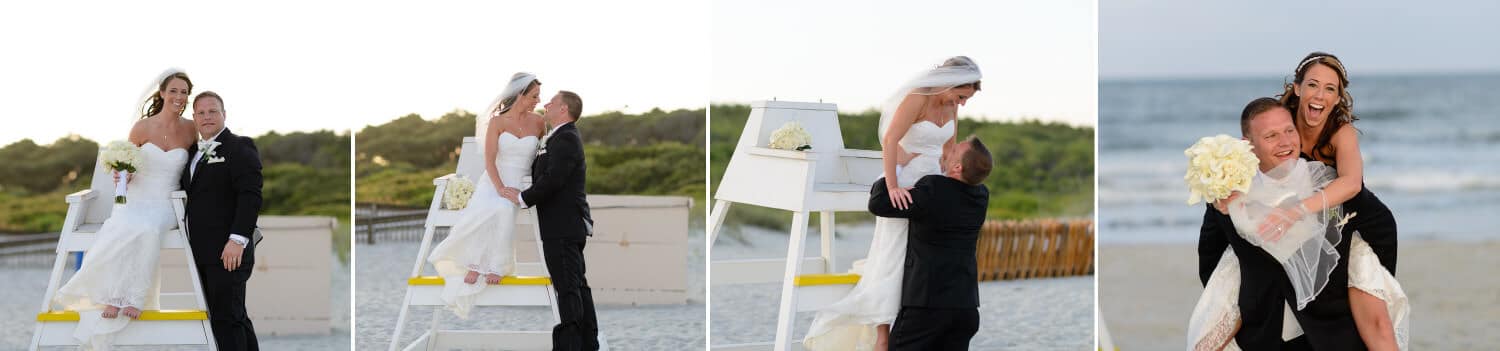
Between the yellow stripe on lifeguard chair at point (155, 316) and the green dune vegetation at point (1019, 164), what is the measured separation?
313 inches

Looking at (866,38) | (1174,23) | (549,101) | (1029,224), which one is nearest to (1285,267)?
(549,101)

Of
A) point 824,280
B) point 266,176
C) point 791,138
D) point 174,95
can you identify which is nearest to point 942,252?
point 824,280

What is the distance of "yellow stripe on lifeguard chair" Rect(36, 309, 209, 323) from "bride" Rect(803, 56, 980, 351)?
8.50ft

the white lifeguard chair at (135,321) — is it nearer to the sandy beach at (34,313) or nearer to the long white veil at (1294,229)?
the sandy beach at (34,313)

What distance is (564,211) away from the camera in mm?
5637

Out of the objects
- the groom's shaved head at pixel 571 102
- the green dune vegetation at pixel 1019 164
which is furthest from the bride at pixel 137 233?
the green dune vegetation at pixel 1019 164

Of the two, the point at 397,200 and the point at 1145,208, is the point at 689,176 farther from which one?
the point at 1145,208

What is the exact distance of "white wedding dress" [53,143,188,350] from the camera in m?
5.30

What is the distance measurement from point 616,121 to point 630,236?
1001 mm

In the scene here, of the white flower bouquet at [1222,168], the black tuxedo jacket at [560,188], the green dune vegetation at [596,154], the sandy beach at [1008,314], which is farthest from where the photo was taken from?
the sandy beach at [1008,314]

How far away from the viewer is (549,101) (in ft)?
18.6

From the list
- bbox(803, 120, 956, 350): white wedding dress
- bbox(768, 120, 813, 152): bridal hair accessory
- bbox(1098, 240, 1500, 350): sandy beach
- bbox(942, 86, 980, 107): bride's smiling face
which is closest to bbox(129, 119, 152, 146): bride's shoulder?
bbox(768, 120, 813, 152): bridal hair accessory

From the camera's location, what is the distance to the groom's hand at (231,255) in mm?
5270

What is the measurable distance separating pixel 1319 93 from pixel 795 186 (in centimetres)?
194
